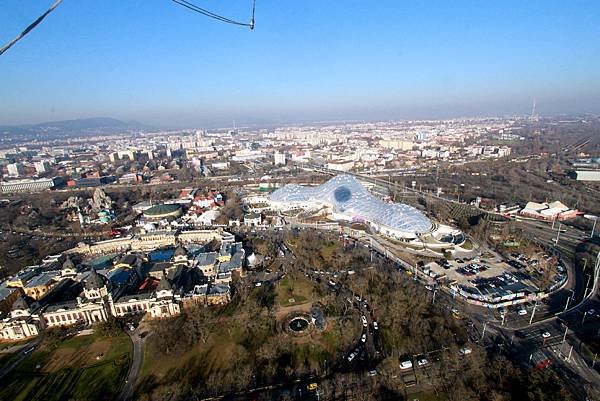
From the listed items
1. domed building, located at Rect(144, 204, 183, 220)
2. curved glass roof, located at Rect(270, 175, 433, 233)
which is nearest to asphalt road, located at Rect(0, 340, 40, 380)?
domed building, located at Rect(144, 204, 183, 220)

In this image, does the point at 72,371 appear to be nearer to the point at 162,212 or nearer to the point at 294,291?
the point at 294,291

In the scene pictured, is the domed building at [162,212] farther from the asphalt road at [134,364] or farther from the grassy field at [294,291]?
the asphalt road at [134,364]

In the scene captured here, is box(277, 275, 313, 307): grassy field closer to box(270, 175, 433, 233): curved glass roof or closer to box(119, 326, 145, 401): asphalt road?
box(119, 326, 145, 401): asphalt road

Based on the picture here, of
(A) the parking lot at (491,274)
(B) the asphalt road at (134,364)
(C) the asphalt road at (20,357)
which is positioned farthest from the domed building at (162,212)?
(A) the parking lot at (491,274)

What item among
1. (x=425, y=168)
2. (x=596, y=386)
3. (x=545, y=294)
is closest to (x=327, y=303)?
(x=596, y=386)

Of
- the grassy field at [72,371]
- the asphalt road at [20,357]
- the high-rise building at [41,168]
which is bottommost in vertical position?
the asphalt road at [20,357]

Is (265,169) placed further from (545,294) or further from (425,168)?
(545,294)
